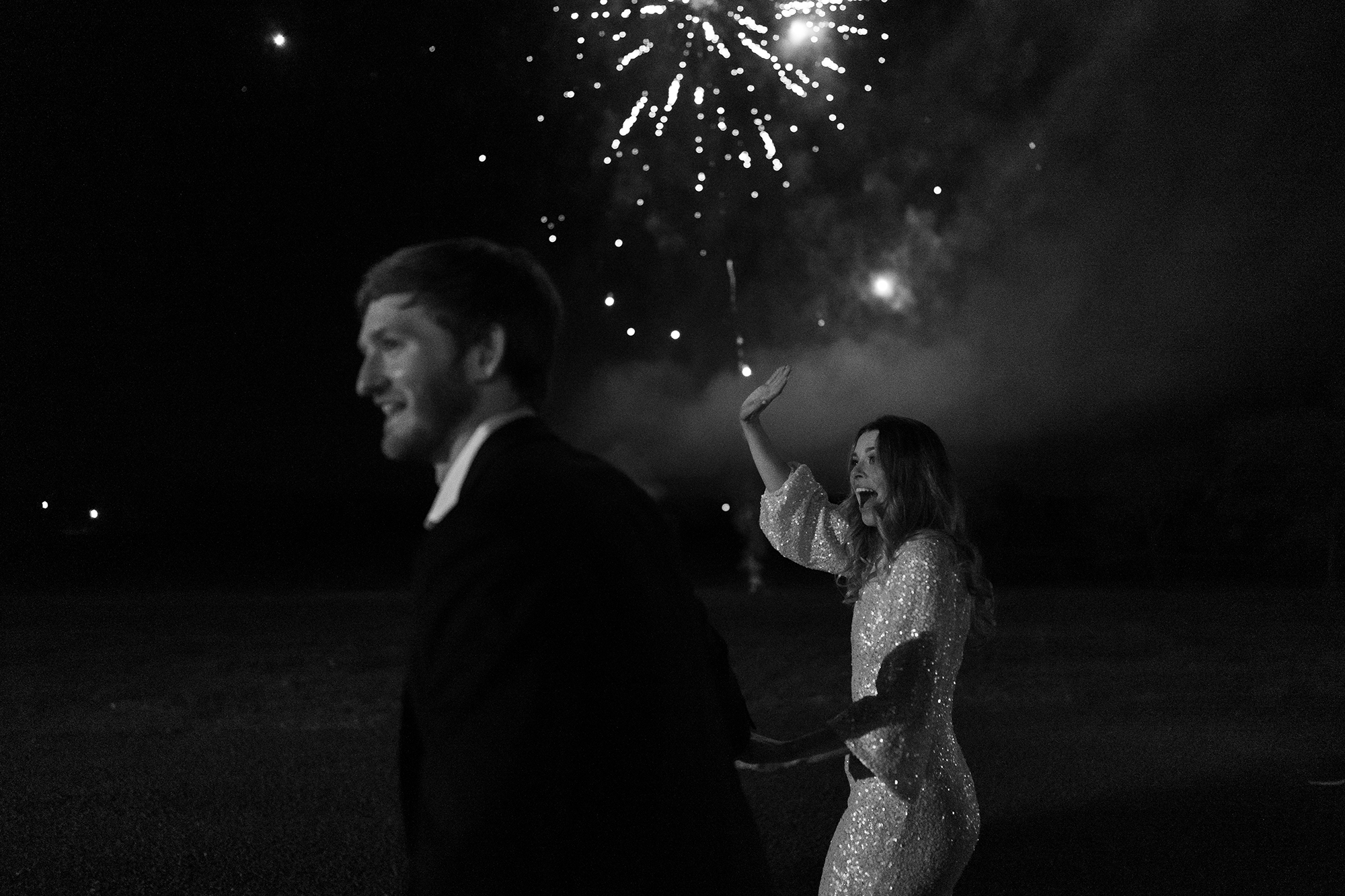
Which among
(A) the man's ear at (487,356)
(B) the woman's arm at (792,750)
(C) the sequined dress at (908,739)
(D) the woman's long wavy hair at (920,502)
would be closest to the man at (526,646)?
(A) the man's ear at (487,356)

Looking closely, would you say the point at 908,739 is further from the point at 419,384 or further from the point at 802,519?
the point at 419,384

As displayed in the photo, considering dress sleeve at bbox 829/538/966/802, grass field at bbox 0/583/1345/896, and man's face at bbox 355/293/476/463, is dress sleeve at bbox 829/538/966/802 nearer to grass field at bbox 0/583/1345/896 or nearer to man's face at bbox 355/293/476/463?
man's face at bbox 355/293/476/463

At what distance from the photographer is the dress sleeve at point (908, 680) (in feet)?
9.37

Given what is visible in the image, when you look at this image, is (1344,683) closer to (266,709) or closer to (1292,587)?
(266,709)

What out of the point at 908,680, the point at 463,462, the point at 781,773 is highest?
the point at 463,462

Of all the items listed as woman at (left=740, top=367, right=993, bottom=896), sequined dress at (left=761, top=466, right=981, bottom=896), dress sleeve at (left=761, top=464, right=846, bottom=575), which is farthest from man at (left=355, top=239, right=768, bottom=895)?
dress sleeve at (left=761, top=464, right=846, bottom=575)

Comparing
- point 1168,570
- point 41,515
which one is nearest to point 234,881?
point 1168,570

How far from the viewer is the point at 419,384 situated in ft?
5.96

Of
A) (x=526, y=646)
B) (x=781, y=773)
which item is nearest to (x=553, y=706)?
(x=526, y=646)

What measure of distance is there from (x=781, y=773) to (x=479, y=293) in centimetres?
690

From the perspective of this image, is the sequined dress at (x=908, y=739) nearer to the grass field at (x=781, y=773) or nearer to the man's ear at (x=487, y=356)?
the man's ear at (x=487, y=356)

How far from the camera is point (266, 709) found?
11.8 m

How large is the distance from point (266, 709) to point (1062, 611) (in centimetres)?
1828

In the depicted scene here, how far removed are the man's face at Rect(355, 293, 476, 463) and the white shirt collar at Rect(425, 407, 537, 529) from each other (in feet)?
0.14
